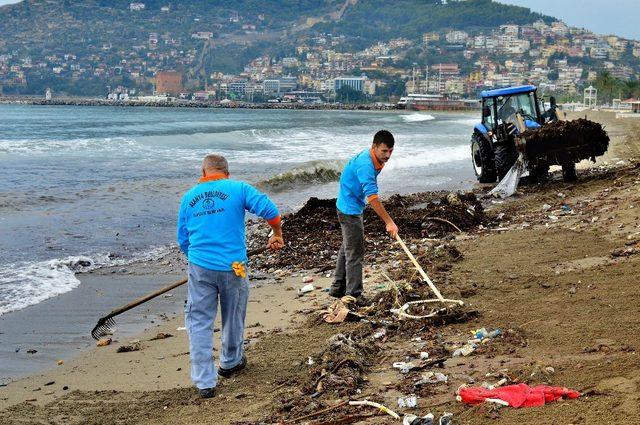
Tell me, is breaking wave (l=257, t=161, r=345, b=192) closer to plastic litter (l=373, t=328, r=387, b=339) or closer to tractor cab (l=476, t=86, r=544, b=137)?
tractor cab (l=476, t=86, r=544, b=137)

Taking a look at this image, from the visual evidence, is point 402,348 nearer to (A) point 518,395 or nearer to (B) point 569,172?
(A) point 518,395

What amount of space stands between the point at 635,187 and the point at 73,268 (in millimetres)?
9324

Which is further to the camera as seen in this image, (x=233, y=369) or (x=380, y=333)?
(x=380, y=333)

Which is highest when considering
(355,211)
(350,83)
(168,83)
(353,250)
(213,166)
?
(168,83)

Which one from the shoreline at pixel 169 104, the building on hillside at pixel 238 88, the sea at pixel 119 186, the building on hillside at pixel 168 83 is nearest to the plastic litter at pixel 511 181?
the sea at pixel 119 186

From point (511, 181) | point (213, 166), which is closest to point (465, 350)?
point (213, 166)

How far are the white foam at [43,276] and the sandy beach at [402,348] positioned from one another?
0.88 ft

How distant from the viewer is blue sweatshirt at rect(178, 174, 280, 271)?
5.75 metres

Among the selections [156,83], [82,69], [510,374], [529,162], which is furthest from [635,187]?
[82,69]

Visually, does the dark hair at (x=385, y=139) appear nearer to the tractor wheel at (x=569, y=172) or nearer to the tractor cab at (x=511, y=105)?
the tractor wheel at (x=569, y=172)

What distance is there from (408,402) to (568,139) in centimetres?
1198

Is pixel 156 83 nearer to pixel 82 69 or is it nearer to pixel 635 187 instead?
pixel 82 69

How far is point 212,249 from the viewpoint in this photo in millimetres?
5766

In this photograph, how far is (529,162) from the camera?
1552 cm
